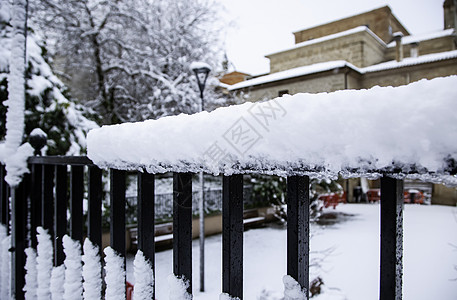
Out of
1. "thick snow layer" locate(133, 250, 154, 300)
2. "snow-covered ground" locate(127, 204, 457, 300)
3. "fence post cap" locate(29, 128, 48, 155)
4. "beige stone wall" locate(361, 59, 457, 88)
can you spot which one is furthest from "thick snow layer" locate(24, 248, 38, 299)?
"beige stone wall" locate(361, 59, 457, 88)

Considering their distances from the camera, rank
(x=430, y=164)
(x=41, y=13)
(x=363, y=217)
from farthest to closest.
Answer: (x=363, y=217) < (x=41, y=13) < (x=430, y=164)

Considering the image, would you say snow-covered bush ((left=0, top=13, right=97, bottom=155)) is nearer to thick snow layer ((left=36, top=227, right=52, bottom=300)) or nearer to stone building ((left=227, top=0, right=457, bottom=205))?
thick snow layer ((left=36, top=227, right=52, bottom=300))

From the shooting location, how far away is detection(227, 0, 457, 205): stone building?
14240 mm

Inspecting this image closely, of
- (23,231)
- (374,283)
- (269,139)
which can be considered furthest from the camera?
(374,283)

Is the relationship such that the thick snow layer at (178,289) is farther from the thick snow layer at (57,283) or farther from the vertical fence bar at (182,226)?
the thick snow layer at (57,283)

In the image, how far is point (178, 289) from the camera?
72 centimetres

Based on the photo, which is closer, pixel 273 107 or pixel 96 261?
pixel 273 107

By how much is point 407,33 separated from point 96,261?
34.2m

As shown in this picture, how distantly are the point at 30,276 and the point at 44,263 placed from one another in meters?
0.20

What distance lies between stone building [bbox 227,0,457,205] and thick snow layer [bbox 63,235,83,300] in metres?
13.8

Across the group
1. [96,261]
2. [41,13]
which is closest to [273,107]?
[96,261]

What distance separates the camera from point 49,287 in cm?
124

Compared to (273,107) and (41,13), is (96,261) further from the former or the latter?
(41,13)

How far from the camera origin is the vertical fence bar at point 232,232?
61cm
